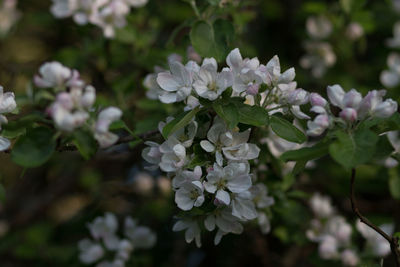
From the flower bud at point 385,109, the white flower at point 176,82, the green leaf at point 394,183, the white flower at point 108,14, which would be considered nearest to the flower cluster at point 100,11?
the white flower at point 108,14

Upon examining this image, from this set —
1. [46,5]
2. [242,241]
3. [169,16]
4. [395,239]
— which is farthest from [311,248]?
[46,5]

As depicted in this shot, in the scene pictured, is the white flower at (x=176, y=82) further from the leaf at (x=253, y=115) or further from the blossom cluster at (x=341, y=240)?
the blossom cluster at (x=341, y=240)

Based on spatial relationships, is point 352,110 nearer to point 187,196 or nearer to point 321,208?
point 187,196

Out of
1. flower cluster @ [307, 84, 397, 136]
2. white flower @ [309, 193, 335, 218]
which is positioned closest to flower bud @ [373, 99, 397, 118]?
flower cluster @ [307, 84, 397, 136]

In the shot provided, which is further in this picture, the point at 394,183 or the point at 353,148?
the point at 394,183

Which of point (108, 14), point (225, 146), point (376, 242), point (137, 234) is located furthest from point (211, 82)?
point (376, 242)

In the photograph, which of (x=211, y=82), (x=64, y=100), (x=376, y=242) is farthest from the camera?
(x=376, y=242)

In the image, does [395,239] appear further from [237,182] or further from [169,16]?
[169,16]

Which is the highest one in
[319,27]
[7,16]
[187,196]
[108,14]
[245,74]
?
[245,74]
